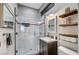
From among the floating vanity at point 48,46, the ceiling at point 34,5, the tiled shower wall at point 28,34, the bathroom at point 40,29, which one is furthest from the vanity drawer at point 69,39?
the ceiling at point 34,5

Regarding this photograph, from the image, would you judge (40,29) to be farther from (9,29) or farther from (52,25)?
(9,29)

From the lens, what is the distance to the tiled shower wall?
1330 mm

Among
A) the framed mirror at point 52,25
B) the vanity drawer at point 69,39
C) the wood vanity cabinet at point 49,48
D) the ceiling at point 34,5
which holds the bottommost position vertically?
the wood vanity cabinet at point 49,48

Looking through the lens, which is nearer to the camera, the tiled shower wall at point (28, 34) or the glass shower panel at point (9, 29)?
the glass shower panel at point (9, 29)

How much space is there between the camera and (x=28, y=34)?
140cm

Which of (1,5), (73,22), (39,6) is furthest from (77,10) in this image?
(1,5)

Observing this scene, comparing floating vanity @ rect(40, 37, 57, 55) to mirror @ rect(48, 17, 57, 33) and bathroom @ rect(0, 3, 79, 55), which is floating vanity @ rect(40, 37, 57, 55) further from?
mirror @ rect(48, 17, 57, 33)

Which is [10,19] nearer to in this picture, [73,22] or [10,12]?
[10,12]

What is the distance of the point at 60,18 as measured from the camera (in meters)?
1.38

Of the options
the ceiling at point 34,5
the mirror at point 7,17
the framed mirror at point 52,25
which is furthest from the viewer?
the framed mirror at point 52,25

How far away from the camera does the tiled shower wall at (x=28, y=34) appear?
1330 mm

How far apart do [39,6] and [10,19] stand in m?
0.49

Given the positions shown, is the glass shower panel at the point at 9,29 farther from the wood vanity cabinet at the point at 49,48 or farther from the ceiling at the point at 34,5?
the wood vanity cabinet at the point at 49,48

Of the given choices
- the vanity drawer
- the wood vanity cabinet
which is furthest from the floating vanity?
the vanity drawer
